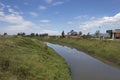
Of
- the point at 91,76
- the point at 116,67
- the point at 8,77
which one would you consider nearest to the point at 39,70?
the point at 8,77

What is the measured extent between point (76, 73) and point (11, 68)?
39.1ft

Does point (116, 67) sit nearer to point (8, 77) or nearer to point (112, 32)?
point (8, 77)

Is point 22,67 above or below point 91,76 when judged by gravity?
above

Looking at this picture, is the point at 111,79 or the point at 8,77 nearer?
the point at 8,77

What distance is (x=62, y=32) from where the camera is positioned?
491 ft

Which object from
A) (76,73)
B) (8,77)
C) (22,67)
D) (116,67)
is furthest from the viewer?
(116,67)

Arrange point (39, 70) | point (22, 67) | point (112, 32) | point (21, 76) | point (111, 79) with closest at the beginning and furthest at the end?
point (21, 76) < point (22, 67) < point (39, 70) < point (111, 79) < point (112, 32)

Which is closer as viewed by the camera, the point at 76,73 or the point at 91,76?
the point at 91,76

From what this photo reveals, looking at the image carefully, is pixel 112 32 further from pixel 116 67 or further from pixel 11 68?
pixel 11 68

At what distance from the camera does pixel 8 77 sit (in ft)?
52.8

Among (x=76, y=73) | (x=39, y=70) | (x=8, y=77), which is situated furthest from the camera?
(x=76, y=73)

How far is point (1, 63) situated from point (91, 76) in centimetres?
1237

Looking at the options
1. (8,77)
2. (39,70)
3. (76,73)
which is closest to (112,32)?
(76,73)

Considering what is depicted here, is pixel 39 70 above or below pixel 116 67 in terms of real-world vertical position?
above
